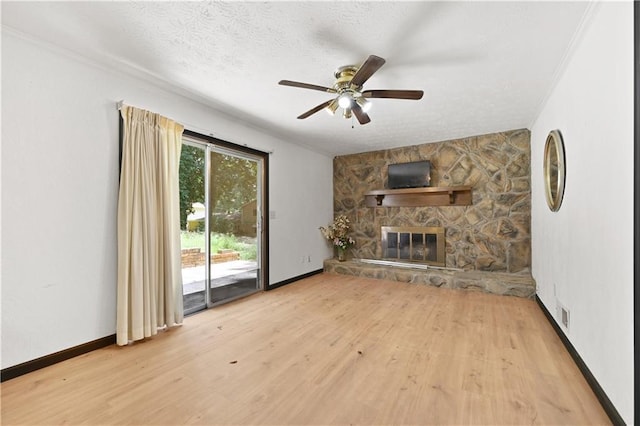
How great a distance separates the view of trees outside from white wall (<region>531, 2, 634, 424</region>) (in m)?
3.50

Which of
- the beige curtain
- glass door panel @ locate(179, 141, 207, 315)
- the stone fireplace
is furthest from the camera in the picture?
the stone fireplace

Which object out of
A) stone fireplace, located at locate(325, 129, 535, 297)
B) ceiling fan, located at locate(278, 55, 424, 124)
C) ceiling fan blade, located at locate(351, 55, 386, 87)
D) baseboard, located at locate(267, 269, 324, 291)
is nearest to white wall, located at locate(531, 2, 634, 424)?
ceiling fan, located at locate(278, 55, 424, 124)

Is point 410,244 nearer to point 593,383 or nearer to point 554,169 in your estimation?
point 554,169

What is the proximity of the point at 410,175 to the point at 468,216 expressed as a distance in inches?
46.2

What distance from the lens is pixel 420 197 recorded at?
492 centimetres

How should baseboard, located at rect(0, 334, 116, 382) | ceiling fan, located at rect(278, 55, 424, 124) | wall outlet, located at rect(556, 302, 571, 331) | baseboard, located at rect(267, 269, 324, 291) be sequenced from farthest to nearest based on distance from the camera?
baseboard, located at rect(267, 269, 324, 291) → wall outlet, located at rect(556, 302, 571, 331) → ceiling fan, located at rect(278, 55, 424, 124) → baseboard, located at rect(0, 334, 116, 382)

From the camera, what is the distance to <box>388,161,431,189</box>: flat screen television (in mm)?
4781

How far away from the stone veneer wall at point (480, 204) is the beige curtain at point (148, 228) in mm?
3689

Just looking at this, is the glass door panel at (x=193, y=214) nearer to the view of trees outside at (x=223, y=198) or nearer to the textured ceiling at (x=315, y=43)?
the view of trees outside at (x=223, y=198)

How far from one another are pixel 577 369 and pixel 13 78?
4.52 metres

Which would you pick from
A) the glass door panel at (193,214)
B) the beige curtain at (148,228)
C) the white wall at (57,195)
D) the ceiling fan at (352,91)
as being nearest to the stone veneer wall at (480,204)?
the ceiling fan at (352,91)

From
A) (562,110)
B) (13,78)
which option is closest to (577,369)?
(562,110)

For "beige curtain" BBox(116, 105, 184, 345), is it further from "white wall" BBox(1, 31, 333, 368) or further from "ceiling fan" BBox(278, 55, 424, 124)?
"ceiling fan" BBox(278, 55, 424, 124)

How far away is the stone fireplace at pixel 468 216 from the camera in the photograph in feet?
13.6
